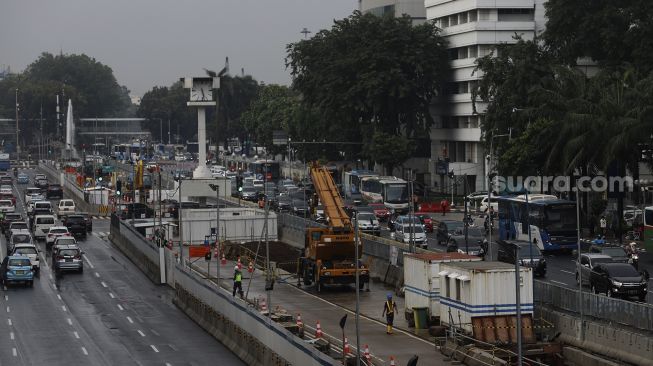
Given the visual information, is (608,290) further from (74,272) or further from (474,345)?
(74,272)

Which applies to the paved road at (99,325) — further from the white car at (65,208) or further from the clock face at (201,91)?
the clock face at (201,91)

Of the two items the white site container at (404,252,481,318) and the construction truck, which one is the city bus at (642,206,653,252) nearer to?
the construction truck

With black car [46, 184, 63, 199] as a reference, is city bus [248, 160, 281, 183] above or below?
above

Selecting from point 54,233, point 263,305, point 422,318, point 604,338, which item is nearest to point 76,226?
point 54,233

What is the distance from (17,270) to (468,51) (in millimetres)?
80603

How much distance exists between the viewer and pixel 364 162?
16412cm

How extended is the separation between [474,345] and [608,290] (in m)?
12.9

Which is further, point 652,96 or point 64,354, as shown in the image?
point 652,96

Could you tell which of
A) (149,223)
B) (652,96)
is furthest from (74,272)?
(652,96)

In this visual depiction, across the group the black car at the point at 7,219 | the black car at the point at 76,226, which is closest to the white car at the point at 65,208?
the black car at the point at 7,219

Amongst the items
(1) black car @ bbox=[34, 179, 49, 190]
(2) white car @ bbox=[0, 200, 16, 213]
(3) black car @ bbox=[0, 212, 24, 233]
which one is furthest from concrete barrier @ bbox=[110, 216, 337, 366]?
(1) black car @ bbox=[34, 179, 49, 190]

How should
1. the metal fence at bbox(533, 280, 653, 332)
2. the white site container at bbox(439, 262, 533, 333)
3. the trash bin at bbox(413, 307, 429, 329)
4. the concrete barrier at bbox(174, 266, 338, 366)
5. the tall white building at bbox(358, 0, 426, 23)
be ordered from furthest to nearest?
the tall white building at bbox(358, 0, 426, 23)
the trash bin at bbox(413, 307, 429, 329)
the white site container at bbox(439, 262, 533, 333)
the metal fence at bbox(533, 280, 653, 332)
the concrete barrier at bbox(174, 266, 338, 366)

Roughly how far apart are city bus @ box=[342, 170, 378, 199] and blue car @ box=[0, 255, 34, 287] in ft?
198

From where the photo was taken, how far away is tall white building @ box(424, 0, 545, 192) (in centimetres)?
13638
